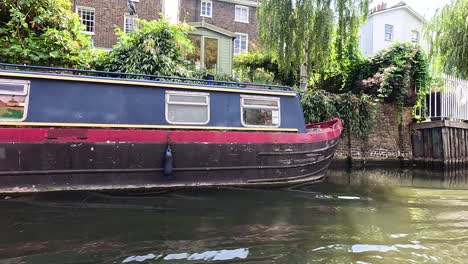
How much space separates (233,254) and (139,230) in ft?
4.75

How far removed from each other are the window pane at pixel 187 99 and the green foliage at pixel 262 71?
8.74m

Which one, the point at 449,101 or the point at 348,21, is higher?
the point at 348,21

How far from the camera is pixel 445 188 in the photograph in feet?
29.6

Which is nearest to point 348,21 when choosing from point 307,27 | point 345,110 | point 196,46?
point 307,27

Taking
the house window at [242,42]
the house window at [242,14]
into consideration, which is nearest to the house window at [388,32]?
the house window at [242,14]

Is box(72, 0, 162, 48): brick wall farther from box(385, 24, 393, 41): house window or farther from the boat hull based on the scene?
box(385, 24, 393, 41): house window

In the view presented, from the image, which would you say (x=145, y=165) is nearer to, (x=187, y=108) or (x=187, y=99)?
(x=187, y=108)

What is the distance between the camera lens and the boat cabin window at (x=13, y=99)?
614cm

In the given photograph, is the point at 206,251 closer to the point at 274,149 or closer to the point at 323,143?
the point at 274,149

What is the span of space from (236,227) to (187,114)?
2.81m

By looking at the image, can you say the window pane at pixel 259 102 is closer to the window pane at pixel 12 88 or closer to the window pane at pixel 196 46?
the window pane at pixel 12 88

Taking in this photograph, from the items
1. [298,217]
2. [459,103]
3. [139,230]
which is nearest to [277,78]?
[459,103]

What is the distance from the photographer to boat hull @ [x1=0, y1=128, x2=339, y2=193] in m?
6.14

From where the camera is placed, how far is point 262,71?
55.1ft
